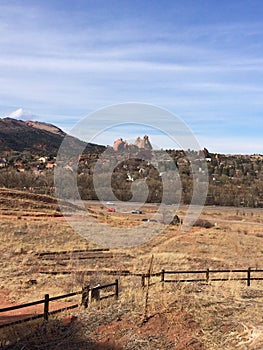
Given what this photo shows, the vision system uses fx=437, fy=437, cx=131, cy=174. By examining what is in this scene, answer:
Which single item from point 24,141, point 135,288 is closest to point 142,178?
point 135,288

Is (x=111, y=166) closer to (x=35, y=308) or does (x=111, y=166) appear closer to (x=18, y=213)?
(x=18, y=213)

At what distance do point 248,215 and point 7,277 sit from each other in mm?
47296

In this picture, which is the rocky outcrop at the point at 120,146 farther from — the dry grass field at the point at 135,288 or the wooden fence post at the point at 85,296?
the wooden fence post at the point at 85,296

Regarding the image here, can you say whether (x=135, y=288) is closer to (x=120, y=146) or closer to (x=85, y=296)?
(x=85, y=296)

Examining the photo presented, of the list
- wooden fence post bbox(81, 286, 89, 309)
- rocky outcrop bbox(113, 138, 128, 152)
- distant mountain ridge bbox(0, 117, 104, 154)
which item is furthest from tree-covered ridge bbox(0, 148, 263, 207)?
distant mountain ridge bbox(0, 117, 104, 154)

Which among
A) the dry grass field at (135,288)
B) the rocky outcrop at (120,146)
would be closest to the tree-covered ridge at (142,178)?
the rocky outcrop at (120,146)

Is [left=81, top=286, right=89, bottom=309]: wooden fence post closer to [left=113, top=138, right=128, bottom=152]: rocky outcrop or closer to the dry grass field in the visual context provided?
the dry grass field

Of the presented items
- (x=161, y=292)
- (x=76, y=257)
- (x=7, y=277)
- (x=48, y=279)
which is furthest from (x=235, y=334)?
(x=76, y=257)

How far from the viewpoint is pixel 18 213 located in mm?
40906

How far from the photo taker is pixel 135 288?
46.3ft

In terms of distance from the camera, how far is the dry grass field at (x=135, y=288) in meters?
8.87

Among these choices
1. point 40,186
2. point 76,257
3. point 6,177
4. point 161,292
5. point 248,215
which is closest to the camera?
point 161,292

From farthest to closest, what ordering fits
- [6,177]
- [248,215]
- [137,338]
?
[6,177], [248,215], [137,338]

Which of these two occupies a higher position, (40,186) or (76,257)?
(40,186)
